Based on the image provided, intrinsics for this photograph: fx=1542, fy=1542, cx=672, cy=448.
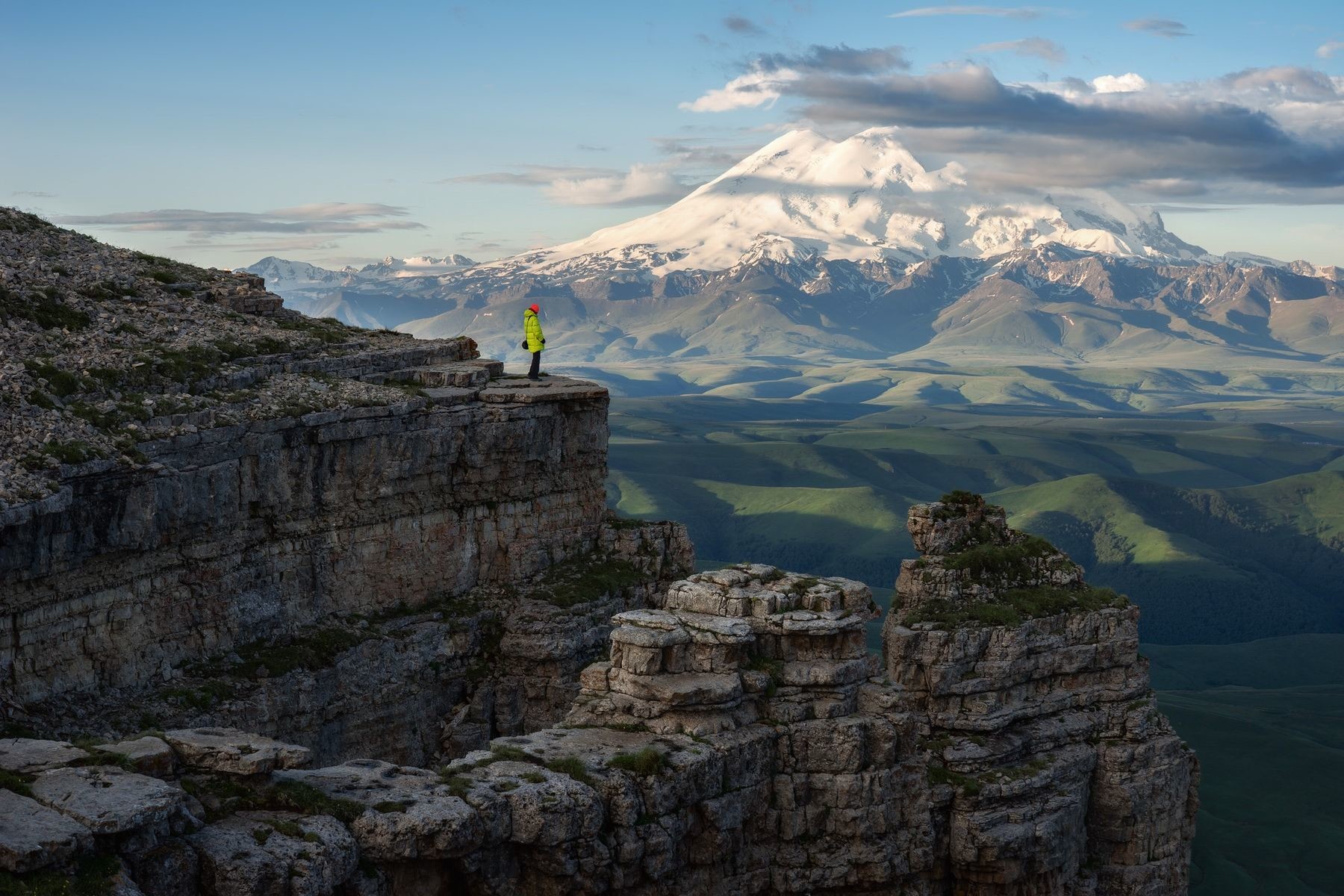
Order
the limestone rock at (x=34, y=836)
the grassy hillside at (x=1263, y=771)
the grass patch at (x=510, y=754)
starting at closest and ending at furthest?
the limestone rock at (x=34, y=836) < the grass patch at (x=510, y=754) < the grassy hillside at (x=1263, y=771)

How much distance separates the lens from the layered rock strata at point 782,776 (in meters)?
32.0

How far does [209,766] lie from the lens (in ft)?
105

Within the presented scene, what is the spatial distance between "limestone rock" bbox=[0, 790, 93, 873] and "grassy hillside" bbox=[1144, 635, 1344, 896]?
69460 millimetres

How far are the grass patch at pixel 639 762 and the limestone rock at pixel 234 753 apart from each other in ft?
28.7

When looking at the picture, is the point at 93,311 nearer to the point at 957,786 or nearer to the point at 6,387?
the point at 6,387

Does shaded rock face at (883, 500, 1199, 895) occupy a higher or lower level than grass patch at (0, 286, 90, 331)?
lower

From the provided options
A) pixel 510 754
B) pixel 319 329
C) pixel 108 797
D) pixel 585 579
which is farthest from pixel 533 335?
pixel 108 797

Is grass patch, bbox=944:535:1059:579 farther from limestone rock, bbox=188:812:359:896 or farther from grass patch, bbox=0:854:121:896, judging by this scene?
grass patch, bbox=0:854:121:896

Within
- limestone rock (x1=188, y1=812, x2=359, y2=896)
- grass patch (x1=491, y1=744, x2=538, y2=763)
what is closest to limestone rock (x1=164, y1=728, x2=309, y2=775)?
limestone rock (x1=188, y1=812, x2=359, y2=896)

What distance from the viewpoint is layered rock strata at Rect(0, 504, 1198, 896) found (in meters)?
32.0

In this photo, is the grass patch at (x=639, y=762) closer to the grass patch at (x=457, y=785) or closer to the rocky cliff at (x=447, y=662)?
the rocky cliff at (x=447, y=662)

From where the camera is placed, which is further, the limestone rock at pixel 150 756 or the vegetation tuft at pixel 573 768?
the vegetation tuft at pixel 573 768

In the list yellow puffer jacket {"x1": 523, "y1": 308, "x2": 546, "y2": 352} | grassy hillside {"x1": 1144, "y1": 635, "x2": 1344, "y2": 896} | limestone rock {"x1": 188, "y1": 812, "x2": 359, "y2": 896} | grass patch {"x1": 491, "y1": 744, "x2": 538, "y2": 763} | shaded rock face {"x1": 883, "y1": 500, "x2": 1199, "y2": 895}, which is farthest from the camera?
grassy hillside {"x1": 1144, "y1": 635, "x2": 1344, "y2": 896}

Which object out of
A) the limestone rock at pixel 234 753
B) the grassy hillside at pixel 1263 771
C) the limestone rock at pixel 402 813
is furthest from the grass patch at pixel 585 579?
the grassy hillside at pixel 1263 771
